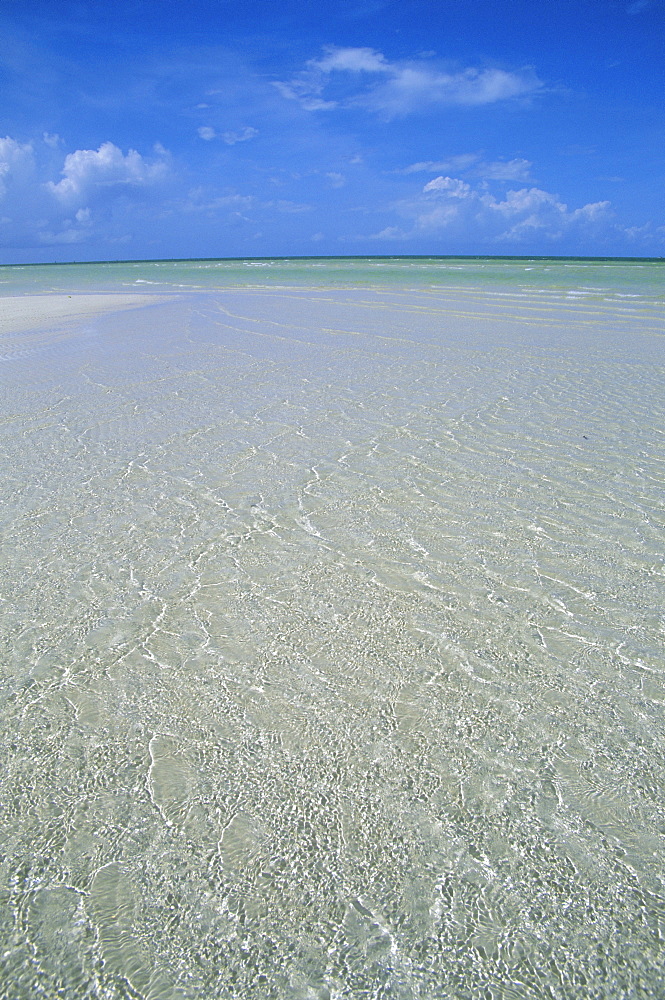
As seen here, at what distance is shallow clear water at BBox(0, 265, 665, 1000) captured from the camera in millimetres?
1516

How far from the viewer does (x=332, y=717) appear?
87.9 inches

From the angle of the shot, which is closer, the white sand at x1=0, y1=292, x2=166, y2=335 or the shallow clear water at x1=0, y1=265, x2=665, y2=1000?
the shallow clear water at x1=0, y1=265, x2=665, y2=1000

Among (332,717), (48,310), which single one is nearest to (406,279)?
(48,310)

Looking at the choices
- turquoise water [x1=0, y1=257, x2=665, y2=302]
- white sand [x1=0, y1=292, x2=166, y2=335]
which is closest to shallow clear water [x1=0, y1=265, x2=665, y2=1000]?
white sand [x1=0, y1=292, x2=166, y2=335]

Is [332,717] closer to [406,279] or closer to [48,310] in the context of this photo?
[48,310]

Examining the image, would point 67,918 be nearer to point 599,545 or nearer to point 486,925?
point 486,925

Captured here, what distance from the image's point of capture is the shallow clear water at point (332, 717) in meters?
1.52

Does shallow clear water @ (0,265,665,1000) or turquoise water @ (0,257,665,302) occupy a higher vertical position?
turquoise water @ (0,257,665,302)

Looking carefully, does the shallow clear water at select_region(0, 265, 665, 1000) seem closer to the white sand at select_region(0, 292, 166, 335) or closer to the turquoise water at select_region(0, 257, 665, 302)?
the white sand at select_region(0, 292, 166, 335)

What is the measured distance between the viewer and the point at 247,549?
345cm

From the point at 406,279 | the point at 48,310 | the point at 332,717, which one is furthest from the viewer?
the point at 406,279

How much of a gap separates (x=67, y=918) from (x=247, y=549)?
2065mm

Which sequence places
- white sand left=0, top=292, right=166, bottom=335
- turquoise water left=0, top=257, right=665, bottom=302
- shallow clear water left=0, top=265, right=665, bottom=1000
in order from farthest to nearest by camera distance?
turquoise water left=0, top=257, right=665, bottom=302 < white sand left=0, top=292, right=166, bottom=335 < shallow clear water left=0, top=265, right=665, bottom=1000

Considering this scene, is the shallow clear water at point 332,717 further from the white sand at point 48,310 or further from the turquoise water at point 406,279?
the turquoise water at point 406,279
